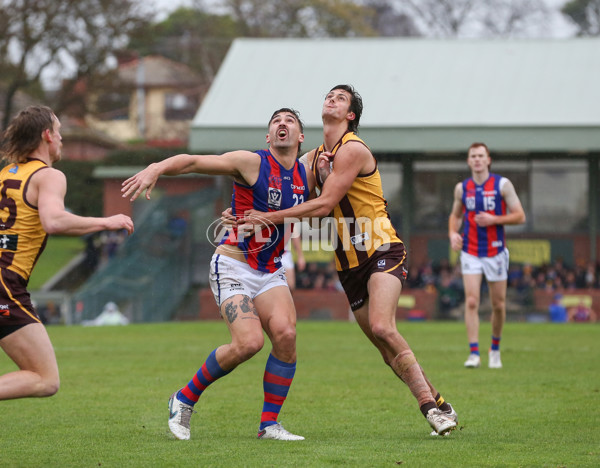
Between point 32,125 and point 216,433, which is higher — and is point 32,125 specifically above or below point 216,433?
above

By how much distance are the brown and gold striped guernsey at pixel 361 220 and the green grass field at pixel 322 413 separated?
56.5 inches

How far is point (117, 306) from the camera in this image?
78.4 ft

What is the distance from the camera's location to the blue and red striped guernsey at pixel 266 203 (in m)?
7.15

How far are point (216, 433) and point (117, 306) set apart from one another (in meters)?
17.0

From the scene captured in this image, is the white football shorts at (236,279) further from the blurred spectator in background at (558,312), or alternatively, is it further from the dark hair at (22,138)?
the blurred spectator in background at (558,312)

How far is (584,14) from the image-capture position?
58.2 metres

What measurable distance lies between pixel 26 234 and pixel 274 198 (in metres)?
2.03

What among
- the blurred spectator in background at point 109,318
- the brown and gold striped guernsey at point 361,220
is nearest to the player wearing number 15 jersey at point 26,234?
the brown and gold striped guernsey at point 361,220

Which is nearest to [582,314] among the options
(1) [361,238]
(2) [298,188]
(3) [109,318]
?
(3) [109,318]

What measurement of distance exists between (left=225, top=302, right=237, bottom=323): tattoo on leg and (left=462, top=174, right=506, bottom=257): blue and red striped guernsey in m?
6.00

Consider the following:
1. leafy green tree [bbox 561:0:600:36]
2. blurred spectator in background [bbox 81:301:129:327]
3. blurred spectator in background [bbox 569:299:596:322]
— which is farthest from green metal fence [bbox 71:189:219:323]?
leafy green tree [bbox 561:0:600:36]

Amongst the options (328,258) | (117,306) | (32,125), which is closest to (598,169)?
(328,258)

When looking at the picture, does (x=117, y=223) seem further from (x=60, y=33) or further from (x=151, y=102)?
(x=151, y=102)

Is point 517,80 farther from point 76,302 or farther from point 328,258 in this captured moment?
point 76,302
